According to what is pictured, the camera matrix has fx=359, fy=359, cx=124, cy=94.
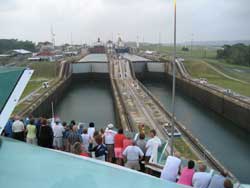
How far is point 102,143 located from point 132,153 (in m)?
0.64

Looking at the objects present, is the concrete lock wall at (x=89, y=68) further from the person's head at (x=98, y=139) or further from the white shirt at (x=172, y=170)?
the white shirt at (x=172, y=170)

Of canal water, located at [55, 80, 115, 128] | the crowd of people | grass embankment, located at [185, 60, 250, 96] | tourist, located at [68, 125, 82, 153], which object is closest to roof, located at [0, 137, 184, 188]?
the crowd of people

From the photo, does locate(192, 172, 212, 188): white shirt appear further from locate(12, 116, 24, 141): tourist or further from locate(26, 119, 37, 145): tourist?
locate(12, 116, 24, 141): tourist

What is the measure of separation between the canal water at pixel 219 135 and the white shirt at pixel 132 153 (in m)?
11.7

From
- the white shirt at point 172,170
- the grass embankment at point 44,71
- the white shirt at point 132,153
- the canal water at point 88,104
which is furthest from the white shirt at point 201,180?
the grass embankment at point 44,71

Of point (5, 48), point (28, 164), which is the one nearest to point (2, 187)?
point (28, 164)

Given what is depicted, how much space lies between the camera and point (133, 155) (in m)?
6.56

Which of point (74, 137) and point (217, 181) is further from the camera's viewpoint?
point (74, 137)

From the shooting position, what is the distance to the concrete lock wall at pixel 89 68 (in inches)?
2388

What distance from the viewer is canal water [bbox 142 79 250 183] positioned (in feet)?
64.0

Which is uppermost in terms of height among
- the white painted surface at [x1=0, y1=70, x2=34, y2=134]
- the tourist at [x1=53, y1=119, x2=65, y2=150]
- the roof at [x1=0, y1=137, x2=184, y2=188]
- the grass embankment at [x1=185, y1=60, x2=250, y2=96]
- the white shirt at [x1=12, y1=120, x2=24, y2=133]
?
Answer: the white painted surface at [x1=0, y1=70, x2=34, y2=134]

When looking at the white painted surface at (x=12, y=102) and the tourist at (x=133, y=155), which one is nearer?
the white painted surface at (x=12, y=102)

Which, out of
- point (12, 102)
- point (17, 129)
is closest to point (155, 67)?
point (17, 129)

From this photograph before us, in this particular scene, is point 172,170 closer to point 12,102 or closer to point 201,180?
point 201,180
